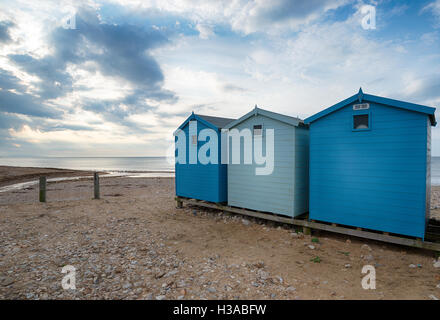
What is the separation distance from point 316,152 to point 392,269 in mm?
3374

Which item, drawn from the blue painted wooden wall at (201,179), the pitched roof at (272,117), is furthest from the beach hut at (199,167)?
the pitched roof at (272,117)

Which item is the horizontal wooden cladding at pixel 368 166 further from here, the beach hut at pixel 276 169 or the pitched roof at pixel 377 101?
the pitched roof at pixel 377 101

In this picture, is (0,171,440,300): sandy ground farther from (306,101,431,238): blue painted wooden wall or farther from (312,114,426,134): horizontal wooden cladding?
(312,114,426,134): horizontal wooden cladding

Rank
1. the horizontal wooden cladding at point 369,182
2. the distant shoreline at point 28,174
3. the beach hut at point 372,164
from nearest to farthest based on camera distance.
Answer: the beach hut at point 372,164, the horizontal wooden cladding at point 369,182, the distant shoreline at point 28,174

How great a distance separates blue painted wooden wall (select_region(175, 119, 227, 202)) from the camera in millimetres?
9359

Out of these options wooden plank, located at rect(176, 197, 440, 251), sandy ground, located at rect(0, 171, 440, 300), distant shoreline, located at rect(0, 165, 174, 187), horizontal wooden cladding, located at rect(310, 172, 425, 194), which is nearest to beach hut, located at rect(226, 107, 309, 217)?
wooden plank, located at rect(176, 197, 440, 251)

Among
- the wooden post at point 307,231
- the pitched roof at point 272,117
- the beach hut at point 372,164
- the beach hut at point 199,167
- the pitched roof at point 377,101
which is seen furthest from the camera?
the beach hut at point 199,167

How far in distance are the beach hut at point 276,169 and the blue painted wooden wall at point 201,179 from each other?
0.72m

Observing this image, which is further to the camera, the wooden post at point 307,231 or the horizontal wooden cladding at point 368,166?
the wooden post at point 307,231

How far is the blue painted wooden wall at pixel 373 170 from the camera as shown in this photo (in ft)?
18.5

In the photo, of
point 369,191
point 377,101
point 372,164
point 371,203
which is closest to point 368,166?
point 372,164

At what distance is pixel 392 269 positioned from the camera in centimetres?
514
